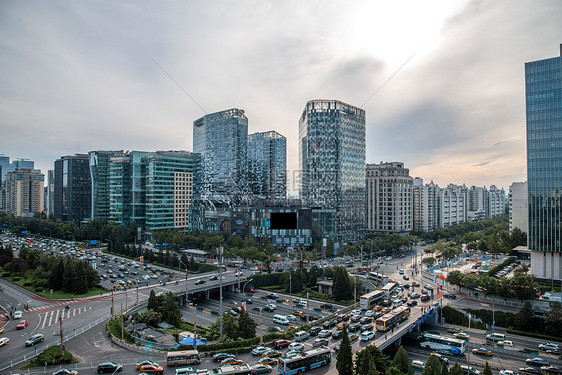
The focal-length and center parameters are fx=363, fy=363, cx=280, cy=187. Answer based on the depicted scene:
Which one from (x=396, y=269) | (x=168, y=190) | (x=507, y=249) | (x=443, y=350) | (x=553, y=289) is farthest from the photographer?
(x=168, y=190)

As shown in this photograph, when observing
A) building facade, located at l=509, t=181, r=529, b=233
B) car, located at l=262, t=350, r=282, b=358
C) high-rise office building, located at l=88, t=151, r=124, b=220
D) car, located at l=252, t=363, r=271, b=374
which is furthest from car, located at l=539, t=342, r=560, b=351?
high-rise office building, located at l=88, t=151, r=124, b=220

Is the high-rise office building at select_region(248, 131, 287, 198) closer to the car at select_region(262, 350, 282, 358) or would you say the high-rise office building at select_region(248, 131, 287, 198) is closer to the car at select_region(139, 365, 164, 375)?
the car at select_region(262, 350, 282, 358)

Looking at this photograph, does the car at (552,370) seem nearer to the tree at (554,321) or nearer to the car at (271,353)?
the tree at (554,321)

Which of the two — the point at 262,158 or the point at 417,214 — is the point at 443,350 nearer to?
the point at 417,214

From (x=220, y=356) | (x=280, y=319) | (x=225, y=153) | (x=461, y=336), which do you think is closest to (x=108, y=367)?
(x=220, y=356)

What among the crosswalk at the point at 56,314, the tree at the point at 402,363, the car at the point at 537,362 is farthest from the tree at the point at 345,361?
the crosswalk at the point at 56,314

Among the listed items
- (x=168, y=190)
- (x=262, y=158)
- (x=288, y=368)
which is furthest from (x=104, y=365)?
(x=262, y=158)

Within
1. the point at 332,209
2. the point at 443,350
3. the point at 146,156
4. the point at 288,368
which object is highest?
the point at 146,156

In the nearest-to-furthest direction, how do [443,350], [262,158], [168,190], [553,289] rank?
[443,350]
[553,289]
[168,190]
[262,158]
